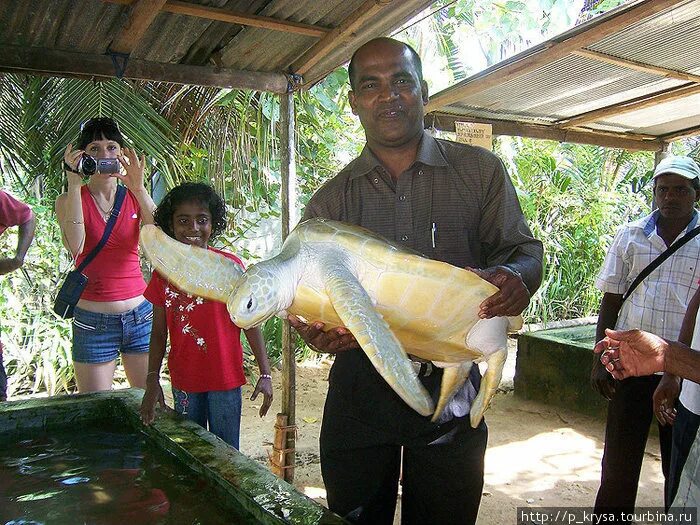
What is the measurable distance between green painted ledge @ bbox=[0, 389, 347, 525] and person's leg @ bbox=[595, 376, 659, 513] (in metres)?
1.56

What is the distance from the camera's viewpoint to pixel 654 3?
2.46 m

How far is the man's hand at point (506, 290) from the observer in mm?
1482

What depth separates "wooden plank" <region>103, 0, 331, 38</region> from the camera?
2416 millimetres

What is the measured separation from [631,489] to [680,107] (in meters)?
2.86

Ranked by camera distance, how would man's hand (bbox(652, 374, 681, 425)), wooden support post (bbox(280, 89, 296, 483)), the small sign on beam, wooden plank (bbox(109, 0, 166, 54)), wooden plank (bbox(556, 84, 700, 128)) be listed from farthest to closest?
the small sign on beam
wooden plank (bbox(556, 84, 700, 128))
wooden support post (bbox(280, 89, 296, 483))
wooden plank (bbox(109, 0, 166, 54))
man's hand (bbox(652, 374, 681, 425))

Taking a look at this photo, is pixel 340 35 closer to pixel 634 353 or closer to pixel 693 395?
pixel 634 353

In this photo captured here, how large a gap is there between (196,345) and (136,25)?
1.41m

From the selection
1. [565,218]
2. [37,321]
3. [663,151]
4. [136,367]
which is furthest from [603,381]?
[565,218]

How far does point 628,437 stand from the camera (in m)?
2.50

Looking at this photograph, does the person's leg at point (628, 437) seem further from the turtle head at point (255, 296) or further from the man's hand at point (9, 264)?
the man's hand at point (9, 264)

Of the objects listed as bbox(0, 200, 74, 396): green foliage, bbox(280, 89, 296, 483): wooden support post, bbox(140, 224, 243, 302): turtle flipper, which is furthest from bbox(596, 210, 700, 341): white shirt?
bbox(0, 200, 74, 396): green foliage

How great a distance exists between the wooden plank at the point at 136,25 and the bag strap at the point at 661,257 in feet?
7.80

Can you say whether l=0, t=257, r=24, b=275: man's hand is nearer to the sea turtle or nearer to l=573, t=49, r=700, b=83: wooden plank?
the sea turtle

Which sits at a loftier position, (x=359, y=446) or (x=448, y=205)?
(x=448, y=205)
